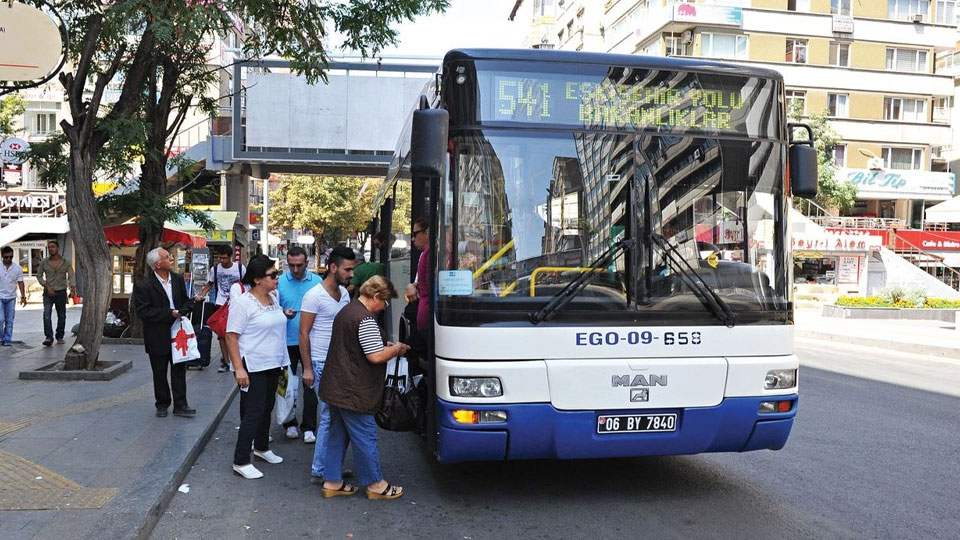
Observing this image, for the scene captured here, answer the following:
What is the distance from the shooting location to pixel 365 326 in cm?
563

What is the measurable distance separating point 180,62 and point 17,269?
4.78 m

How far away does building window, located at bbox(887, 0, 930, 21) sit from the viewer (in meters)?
47.7

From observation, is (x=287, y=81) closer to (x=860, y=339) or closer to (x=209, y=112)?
(x=209, y=112)

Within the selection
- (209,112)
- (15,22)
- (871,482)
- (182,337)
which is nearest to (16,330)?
(209,112)

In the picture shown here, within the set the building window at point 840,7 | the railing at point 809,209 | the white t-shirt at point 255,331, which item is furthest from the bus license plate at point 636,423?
the building window at point 840,7

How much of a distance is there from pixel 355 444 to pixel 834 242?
33.7 m

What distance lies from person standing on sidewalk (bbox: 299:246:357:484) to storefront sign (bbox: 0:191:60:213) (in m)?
39.8

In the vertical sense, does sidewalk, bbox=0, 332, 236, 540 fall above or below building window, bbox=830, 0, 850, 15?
below

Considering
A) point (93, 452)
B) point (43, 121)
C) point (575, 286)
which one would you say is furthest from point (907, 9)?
point (93, 452)

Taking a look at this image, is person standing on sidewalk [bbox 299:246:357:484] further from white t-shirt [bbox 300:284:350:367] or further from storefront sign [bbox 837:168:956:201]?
storefront sign [bbox 837:168:956:201]

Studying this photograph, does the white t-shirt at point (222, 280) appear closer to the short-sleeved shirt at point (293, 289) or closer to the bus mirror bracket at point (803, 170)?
the short-sleeved shirt at point (293, 289)

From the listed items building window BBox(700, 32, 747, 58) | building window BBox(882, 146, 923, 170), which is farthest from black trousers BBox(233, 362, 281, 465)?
building window BBox(882, 146, 923, 170)

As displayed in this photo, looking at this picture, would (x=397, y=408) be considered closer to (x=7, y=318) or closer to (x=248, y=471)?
(x=248, y=471)

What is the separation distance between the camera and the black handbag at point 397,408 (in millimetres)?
5988
